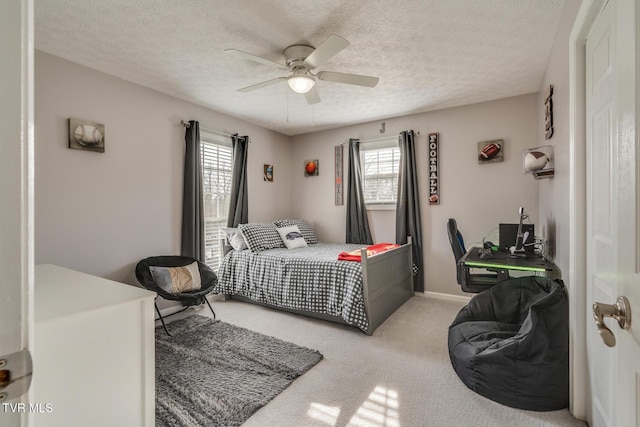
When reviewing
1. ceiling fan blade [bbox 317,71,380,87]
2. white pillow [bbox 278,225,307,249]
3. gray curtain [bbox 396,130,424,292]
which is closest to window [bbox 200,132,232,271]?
white pillow [bbox 278,225,307,249]

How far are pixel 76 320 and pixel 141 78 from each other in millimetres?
2863

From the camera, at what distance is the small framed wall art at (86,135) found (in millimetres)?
2674

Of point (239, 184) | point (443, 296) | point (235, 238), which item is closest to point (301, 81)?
point (239, 184)

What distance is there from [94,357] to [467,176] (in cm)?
403

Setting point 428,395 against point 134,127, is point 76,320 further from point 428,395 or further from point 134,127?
point 134,127

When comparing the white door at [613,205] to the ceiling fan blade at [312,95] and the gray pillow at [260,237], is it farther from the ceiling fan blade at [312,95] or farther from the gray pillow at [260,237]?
the gray pillow at [260,237]

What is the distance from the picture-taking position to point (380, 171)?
452 centimetres

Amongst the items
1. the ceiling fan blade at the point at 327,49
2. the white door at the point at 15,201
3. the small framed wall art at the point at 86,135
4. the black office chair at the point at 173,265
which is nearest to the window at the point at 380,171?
the ceiling fan blade at the point at 327,49

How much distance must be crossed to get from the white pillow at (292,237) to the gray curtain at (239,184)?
62cm

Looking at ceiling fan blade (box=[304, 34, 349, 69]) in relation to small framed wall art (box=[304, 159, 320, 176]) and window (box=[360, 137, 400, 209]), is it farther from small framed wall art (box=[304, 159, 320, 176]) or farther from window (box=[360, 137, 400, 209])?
small framed wall art (box=[304, 159, 320, 176])

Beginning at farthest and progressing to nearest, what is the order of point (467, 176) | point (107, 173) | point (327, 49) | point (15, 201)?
point (467, 176) → point (107, 173) → point (327, 49) → point (15, 201)

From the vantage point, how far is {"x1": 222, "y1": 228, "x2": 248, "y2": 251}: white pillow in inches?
154

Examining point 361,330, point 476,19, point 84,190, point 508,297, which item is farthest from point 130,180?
point 508,297

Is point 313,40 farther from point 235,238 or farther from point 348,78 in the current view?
point 235,238
